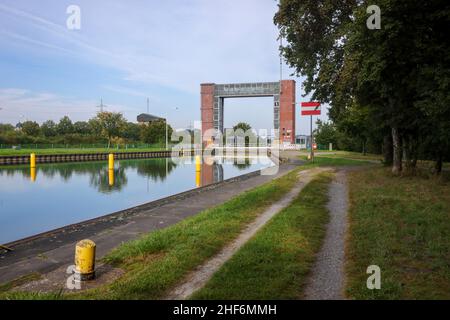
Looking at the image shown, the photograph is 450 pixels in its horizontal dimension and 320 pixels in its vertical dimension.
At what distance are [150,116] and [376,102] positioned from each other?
156233 mm

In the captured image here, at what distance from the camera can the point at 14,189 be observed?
23578 millimetres

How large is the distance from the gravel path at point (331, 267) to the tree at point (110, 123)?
8120cm

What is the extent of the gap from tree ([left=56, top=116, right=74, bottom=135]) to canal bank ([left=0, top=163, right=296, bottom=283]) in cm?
9433

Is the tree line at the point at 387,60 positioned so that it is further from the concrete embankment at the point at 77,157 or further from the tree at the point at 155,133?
the tree at the point at 155,133

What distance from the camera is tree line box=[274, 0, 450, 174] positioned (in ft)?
38.4

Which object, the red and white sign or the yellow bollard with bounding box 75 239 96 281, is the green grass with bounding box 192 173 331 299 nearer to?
the yellow bollard with bounding box 75 239 96 281

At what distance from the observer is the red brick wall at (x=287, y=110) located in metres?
95.6

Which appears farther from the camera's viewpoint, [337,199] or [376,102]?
[376,102]

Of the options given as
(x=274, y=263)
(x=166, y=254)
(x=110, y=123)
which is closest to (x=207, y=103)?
(x=110, y=123)

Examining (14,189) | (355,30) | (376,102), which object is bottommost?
(14,189)

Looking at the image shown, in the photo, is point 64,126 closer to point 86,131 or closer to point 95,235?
point 86,131

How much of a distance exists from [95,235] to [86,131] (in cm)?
10072

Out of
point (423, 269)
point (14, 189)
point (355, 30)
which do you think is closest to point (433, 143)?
point (355, 30)
